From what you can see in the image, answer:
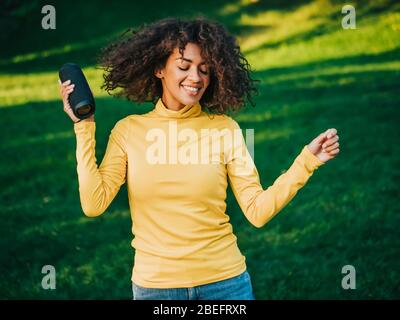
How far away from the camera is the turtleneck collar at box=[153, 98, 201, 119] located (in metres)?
2.58

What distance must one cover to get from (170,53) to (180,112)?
9.4 inches

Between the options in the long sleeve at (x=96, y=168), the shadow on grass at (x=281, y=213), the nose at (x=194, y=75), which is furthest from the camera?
the shadow on grass at (x=281, y=213)

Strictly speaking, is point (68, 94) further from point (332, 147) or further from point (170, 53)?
point (332, 147)


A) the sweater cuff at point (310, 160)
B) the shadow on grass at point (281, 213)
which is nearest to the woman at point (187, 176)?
the sweater cuff at point (310, 160)

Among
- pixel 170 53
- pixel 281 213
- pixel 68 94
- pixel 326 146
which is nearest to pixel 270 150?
pixel 281 213

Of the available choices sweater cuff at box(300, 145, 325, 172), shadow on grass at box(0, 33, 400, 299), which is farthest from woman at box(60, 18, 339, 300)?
shadow on grass at box(0, 33, 400, 299)

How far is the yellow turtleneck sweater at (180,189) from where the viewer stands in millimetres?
2391

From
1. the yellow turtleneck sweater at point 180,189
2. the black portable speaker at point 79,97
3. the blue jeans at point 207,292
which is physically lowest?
the blue jeans at point 207,292

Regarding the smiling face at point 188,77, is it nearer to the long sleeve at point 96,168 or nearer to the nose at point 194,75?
the nose at point 194,75

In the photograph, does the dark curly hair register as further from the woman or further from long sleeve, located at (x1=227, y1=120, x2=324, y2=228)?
long sleeve, located at (x1=227, y1=120, x2=324, y2=228)

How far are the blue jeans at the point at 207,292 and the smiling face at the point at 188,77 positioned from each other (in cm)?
→ 65
